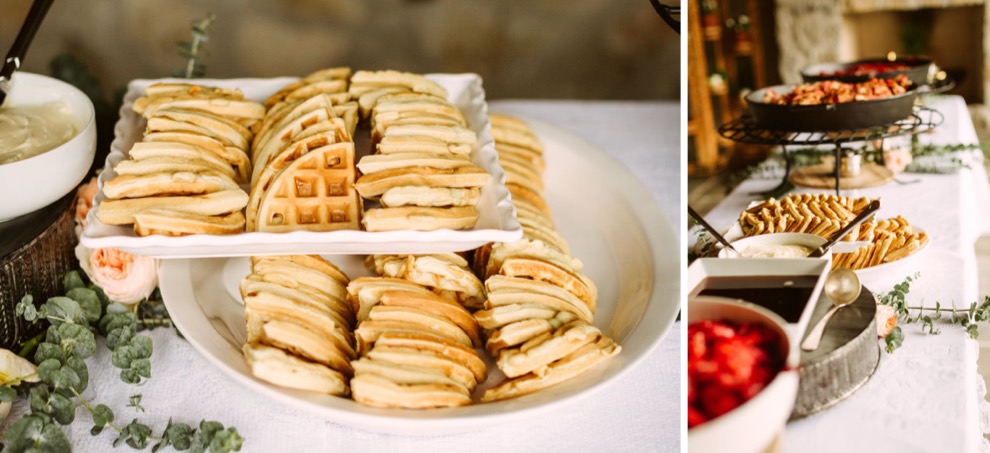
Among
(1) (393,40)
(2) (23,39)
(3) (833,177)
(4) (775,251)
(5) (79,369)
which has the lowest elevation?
(1) (393,40)

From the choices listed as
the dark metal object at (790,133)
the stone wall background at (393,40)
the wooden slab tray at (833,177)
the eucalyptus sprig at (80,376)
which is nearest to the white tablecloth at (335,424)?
the eucalyptus sprig at (80,376)

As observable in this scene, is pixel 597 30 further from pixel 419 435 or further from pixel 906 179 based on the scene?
pixel 419 435

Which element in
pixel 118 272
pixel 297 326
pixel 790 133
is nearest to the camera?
pixel 297 326

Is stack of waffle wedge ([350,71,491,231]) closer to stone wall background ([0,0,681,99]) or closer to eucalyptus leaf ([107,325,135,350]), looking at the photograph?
eucalyptus leaf ([107,325,135,350])

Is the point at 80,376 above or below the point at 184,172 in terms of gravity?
below

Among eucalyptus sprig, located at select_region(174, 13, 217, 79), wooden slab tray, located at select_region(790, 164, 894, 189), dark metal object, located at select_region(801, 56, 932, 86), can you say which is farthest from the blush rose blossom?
dark metal object, located at select_region(801, 56, 932, 86)

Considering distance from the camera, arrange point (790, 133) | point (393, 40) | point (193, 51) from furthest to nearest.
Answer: point (393, 40), point (193, 51), point (790, 133)

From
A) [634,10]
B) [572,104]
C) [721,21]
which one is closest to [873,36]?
[721,21]

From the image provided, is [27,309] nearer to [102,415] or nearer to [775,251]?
[102,415]

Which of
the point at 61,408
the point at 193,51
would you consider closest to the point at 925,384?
the point at 61,408
